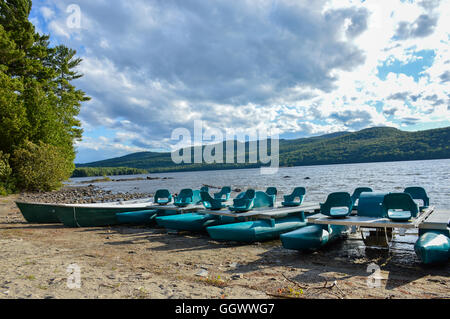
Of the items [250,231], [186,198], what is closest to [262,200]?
[250,231]

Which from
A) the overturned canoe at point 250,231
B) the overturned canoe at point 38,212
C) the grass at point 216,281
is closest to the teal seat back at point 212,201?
Answer: the overturned canoe at point 250,231

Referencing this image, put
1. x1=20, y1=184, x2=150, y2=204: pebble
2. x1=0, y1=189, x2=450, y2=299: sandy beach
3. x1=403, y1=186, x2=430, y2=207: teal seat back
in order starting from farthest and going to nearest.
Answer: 1. x1=20, y1=184, x2=150, y2=204: pebble
2. x1=403, y1=186, x2=430, y2=207: teal seat back
3. x1=0, y1=189, x2=450, y2=299: sandy beach

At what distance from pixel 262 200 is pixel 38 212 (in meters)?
9.85

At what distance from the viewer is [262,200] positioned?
11.4 m

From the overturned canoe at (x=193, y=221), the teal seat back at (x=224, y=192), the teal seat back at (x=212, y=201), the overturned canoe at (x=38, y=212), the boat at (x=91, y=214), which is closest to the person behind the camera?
the overturned canoe at (x=193, y=221)

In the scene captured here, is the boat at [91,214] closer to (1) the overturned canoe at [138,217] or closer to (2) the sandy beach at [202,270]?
(1) the overturned canoe at [138,217]

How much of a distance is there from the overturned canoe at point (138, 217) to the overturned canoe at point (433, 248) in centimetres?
971

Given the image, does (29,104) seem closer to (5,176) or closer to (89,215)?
(5,176)

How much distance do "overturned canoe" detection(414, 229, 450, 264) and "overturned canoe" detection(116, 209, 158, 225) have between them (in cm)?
971

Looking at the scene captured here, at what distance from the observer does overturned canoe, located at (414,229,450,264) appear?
20.0 ft

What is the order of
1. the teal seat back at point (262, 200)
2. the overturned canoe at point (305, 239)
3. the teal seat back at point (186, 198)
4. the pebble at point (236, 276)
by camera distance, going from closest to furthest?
the pebble at point (236, 276) → the overturned canoe at point (305, 239) → the teal seat back at point (262, 200) → the teal seat back at point (186, 198)

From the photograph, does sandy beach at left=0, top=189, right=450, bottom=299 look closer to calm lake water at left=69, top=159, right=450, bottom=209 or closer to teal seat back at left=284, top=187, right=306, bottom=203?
teal seat back at left=284, top=187, right=306, bottom=203

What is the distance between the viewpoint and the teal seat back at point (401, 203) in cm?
675

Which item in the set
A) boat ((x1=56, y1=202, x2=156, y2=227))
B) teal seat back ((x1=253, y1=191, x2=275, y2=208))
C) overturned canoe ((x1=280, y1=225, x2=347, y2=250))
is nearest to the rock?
overturned canoe ((x1=280, y1=225, x2=347, y2=250))
